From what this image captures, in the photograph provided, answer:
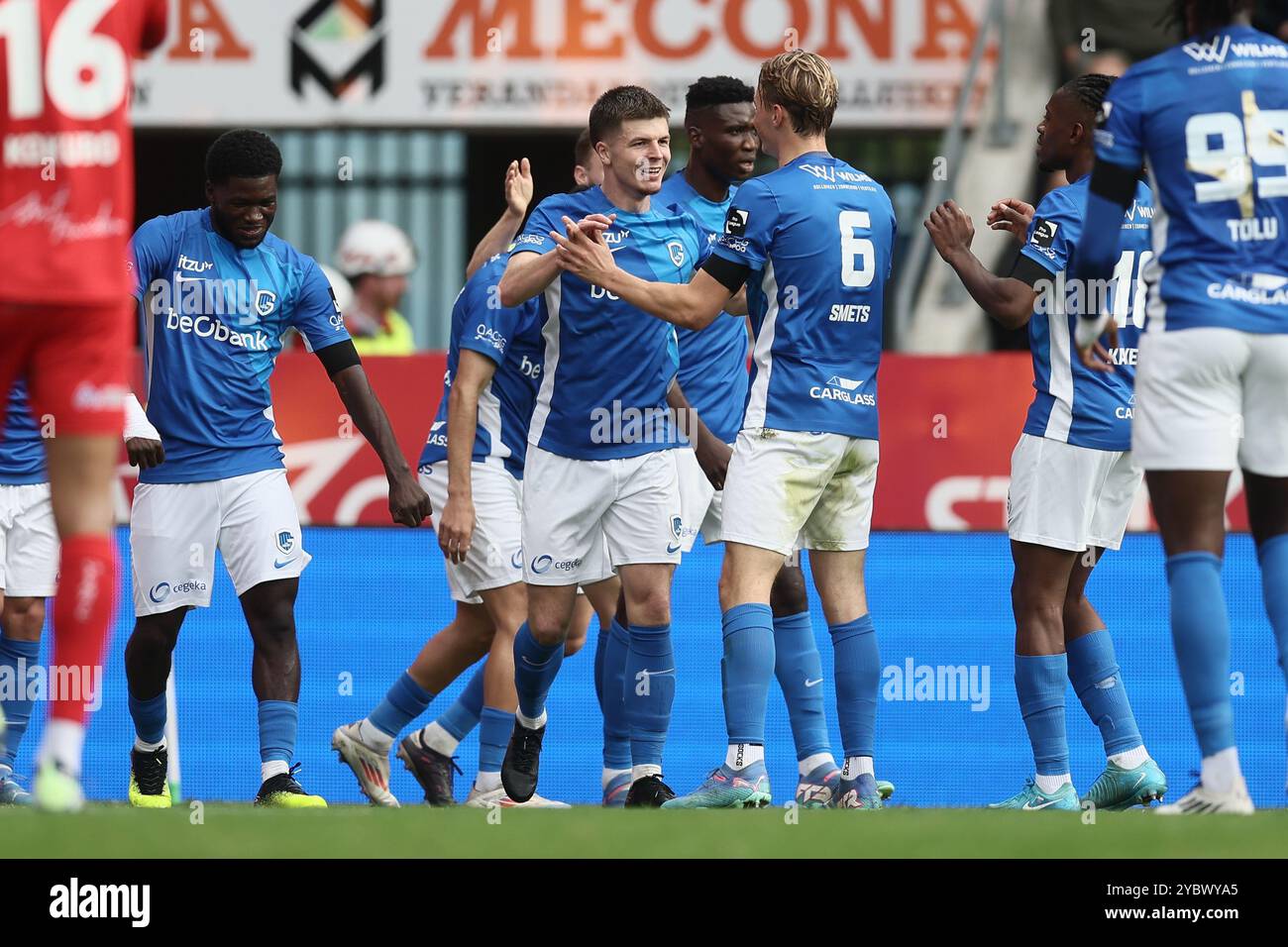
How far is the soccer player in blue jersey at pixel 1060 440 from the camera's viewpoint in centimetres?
641

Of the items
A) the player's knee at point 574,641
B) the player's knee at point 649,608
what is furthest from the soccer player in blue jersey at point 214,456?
the player's knee at point 574,641

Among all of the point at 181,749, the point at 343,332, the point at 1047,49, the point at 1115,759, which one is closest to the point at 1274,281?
the point at 1115,759

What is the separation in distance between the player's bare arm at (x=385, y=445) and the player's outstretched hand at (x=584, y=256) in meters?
1.12

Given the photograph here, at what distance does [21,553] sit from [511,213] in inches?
87.8

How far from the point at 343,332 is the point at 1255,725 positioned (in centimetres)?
414

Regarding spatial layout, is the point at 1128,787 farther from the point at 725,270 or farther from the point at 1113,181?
the point at 1113,181

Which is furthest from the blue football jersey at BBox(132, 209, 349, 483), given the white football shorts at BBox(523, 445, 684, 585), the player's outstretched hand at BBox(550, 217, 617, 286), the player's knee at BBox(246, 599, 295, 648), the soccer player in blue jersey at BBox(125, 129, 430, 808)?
the player's outstretched hand at BBox(550, 217, 617, 286)

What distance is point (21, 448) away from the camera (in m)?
7.62

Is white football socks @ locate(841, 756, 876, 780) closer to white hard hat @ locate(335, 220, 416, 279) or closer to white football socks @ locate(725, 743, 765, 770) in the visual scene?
white football socks @ locate(725, 743, 765, 770)

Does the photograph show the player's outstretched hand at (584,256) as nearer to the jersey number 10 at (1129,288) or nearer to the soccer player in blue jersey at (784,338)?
the soccer player in blue jersey at (784,338)

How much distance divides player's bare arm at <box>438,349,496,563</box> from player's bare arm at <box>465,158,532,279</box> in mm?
1007

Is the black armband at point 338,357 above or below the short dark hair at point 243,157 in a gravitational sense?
below

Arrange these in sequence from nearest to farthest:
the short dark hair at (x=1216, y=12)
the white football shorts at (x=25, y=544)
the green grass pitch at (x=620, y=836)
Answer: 1. the green grass pitch at (x=620, y=836)
2. the short dark hair at (x=1216, y=12)
3. the white football shorts at (x=25, y=544)
